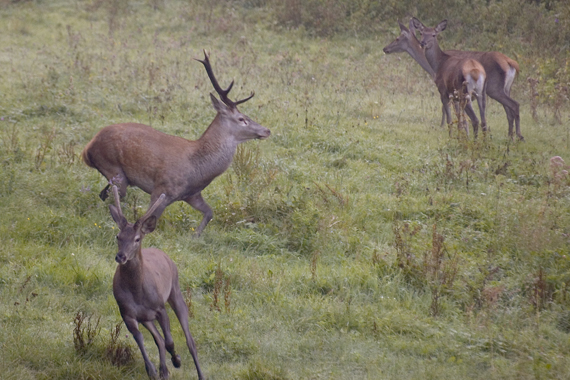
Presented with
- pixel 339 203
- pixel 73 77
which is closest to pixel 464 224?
pixel 339 203

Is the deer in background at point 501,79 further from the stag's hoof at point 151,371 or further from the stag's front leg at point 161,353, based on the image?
the stag's hoof at point 151,371

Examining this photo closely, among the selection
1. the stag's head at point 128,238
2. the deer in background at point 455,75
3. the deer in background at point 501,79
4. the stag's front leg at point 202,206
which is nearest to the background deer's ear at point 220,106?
the stag's front leg at point 202,206

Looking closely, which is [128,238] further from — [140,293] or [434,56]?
[434,56]

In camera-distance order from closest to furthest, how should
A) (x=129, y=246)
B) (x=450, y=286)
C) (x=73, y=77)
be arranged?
(x=129, y=246) < (x=450, y=286) < (x=73, y=77)

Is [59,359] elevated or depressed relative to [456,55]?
depressed

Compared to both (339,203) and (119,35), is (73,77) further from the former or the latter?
(339,203)

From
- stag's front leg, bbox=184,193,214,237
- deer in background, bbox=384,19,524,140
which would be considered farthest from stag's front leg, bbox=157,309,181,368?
deer in background, bbox=384,19,524,140

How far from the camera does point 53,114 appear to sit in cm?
1016

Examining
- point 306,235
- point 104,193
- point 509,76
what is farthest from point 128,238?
point 509,76

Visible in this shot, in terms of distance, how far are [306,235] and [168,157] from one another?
5.04 feet

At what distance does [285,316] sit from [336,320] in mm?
390

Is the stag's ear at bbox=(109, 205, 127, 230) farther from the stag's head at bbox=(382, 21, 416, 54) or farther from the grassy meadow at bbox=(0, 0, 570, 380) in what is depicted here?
the stag's head at bbox=(382, 21, 416, 54)

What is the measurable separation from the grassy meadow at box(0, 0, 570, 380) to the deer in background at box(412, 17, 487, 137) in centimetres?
59

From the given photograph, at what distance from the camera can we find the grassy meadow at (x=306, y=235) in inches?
190
